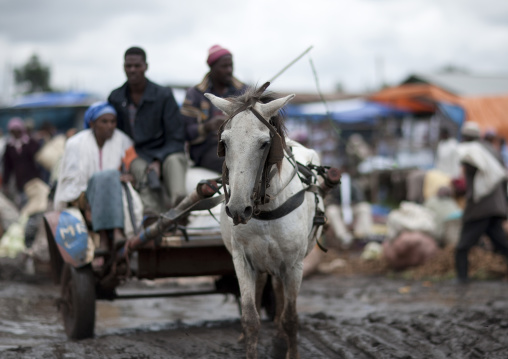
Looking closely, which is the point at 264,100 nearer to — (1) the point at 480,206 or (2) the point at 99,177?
(2) the point at 99,177

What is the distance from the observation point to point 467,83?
70.9 ft

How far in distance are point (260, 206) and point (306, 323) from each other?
8.45ft

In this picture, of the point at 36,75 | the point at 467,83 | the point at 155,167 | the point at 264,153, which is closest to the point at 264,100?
the point at 264,153

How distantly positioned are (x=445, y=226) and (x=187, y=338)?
7078mm

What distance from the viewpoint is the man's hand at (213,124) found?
6.06m

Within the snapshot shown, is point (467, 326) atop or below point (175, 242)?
below

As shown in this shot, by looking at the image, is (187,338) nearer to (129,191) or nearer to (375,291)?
(129,191)

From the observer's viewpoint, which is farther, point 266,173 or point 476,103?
point 476,103

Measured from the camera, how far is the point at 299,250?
15.6 feet

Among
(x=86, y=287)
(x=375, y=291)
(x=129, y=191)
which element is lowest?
(x=375, y=291)

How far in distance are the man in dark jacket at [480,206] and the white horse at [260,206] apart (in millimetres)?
5426

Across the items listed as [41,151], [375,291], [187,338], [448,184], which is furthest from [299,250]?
[41,151]

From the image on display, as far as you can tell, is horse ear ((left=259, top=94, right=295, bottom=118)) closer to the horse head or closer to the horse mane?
the horse head

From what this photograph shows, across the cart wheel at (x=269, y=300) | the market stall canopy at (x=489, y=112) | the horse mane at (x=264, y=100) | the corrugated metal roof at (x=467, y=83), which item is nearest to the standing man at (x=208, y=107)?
the cart wheel at (x=269, y=300)
